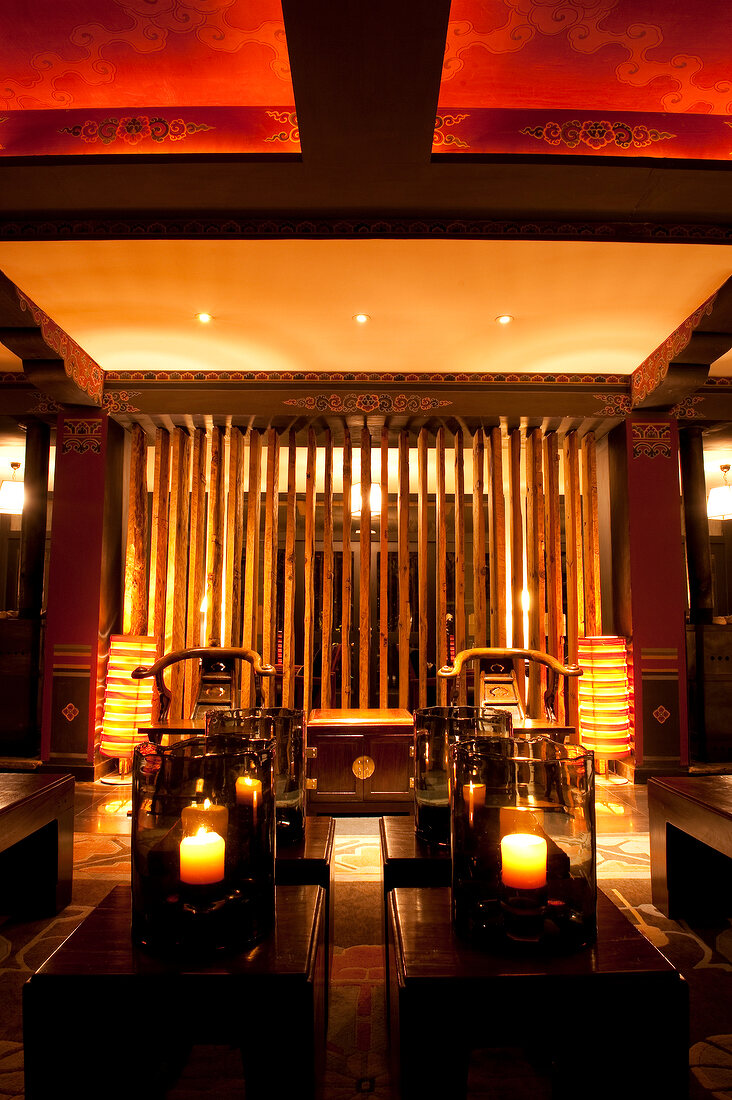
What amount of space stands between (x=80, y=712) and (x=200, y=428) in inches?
102

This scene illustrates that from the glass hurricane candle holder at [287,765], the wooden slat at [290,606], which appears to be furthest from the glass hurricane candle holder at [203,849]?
the wooden slat at [290,606]

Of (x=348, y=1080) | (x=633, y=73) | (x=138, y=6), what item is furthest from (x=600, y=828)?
(x=138, y=6)

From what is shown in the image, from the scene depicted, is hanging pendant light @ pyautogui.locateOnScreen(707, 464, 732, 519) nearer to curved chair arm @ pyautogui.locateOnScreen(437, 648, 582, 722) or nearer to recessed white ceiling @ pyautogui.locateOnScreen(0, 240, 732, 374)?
recessed white ceiling @ pyautogui.locateOnScreen(0, 240, 732, 374)

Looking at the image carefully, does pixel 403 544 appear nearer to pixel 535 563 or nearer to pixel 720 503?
pixel 535 563

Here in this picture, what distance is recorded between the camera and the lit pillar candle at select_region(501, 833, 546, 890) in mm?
1222

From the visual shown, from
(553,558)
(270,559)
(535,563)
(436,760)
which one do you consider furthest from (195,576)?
(436,760)

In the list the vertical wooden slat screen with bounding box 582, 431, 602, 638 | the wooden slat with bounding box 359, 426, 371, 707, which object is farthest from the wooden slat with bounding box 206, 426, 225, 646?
the vertical wooden slat screen with bounding box 582, 431, 602, 638

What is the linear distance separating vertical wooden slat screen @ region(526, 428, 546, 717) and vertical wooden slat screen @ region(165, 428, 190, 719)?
3.02 metres

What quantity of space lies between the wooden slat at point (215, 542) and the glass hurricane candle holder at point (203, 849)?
186 inches

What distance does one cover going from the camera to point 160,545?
6.07 m

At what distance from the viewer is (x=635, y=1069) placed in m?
1.06

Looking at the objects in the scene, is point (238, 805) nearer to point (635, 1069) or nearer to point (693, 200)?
point (635, 1069)

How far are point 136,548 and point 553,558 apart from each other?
362cm

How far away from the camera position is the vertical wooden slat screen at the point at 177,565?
6.02m
